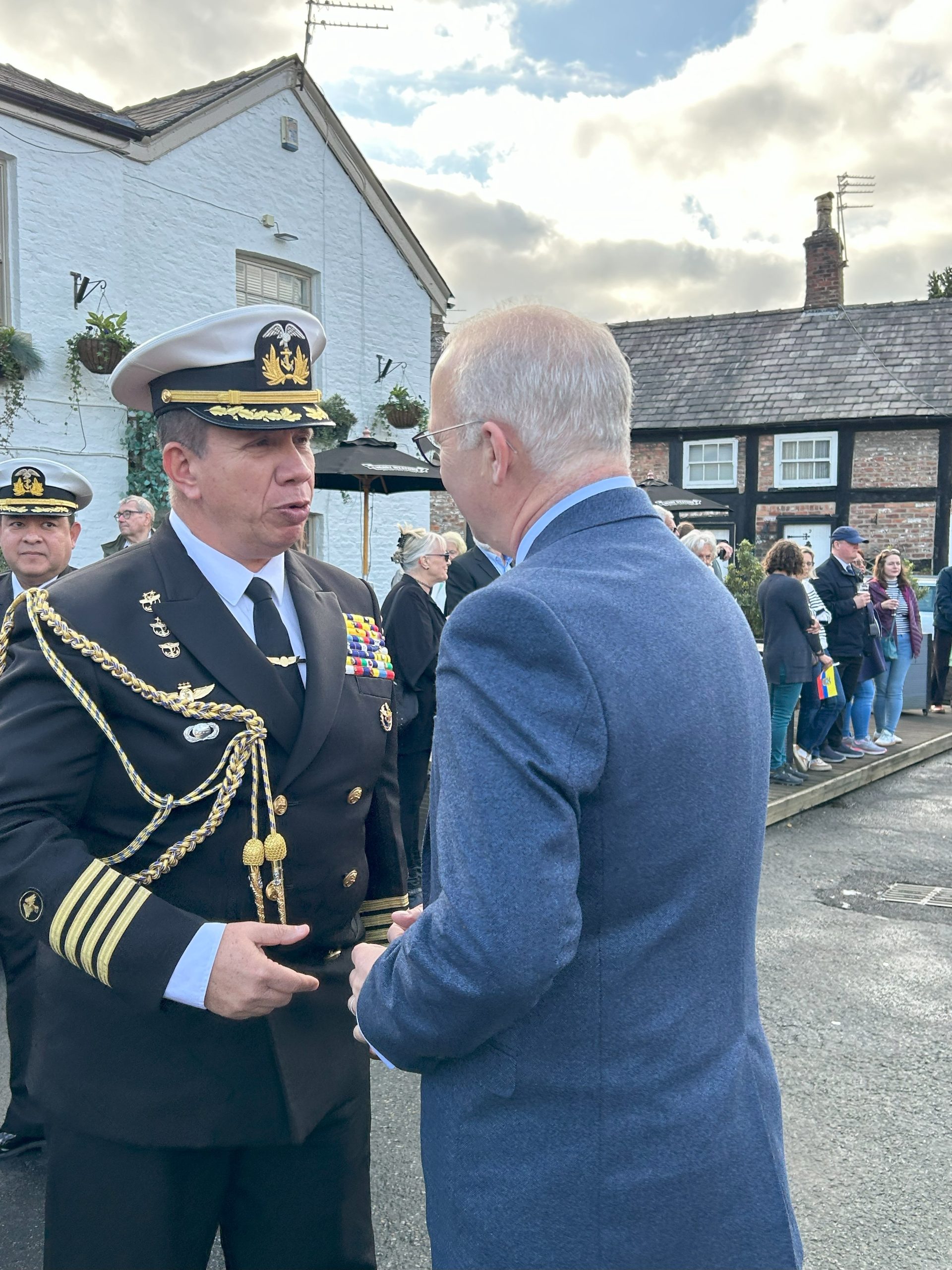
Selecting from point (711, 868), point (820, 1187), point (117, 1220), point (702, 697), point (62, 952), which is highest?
point (702, 697)

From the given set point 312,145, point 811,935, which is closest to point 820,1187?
point 811,935

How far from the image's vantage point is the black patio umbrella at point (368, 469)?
30.0 ft

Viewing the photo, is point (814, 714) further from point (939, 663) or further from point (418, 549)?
point (939, 663)

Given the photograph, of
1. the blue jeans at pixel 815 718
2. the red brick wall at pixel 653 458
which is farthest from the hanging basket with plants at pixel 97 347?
the red brick wall at pixel 653 458

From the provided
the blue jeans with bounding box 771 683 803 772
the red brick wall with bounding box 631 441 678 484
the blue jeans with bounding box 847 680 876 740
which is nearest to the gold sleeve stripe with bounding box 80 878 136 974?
the blue jeans with bounding box 771 683 803 772

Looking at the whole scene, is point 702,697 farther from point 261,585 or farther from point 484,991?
point 261,585

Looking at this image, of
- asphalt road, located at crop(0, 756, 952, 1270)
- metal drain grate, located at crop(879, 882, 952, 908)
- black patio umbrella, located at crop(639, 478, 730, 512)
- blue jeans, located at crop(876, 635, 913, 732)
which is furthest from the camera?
black patio umbrella, located at crop(639, 478, 730, 512)

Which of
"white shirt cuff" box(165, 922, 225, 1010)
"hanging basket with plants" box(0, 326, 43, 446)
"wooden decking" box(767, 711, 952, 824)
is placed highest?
"hanging basket with plants" box(0, 326, 43, 446)

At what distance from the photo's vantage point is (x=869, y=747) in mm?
10062

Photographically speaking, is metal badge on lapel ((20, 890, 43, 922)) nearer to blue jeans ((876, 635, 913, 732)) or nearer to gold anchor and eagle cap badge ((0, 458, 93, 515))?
gold anchor and eagle cap badge ((0, 458, 93, 515))

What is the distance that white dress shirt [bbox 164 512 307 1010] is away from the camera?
1.68 meters

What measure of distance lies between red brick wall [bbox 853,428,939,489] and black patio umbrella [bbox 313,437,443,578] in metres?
14.2

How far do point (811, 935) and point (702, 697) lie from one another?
4.61m

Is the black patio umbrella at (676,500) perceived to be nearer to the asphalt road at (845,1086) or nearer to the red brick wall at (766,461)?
the red brick wall at (766,461)
